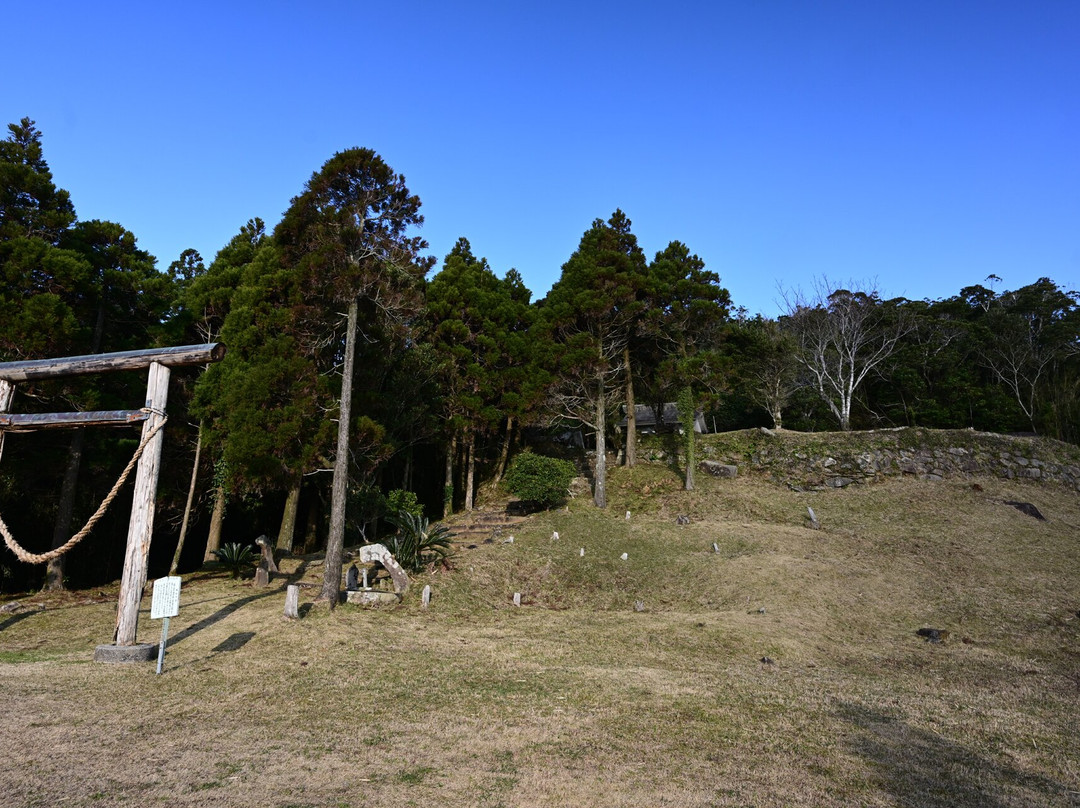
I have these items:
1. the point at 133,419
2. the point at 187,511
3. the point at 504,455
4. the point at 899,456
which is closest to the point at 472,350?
the point at 504,455

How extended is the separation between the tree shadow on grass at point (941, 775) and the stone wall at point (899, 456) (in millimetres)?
18590

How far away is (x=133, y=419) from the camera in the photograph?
921 cm

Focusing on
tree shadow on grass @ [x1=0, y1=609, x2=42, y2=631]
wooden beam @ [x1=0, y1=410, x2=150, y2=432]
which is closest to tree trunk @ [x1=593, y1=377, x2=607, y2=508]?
wooden beam @ [x1=0, y1=410, x2=150, y2=432]

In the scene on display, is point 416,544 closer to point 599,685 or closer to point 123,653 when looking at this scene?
point 123,653

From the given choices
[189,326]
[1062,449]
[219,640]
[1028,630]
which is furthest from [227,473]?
[1062,449]

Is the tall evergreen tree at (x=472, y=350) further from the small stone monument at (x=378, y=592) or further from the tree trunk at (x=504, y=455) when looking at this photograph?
the small stone monument at (x=378, y=592)

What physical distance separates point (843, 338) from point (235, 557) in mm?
29536

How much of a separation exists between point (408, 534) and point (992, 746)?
12.1m

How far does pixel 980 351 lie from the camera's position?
3331 centimetres

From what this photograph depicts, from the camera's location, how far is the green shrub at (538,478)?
20781mm

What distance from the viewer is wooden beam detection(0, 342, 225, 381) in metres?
9.34

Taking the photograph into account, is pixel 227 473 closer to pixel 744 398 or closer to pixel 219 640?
pixel 219 640

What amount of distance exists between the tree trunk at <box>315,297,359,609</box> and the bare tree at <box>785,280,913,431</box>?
982 inches

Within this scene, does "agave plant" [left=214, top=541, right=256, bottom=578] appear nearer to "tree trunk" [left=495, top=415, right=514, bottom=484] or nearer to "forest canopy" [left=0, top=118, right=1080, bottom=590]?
"forest canopy" [left=0, top=118, right=1080, bottom=590]
